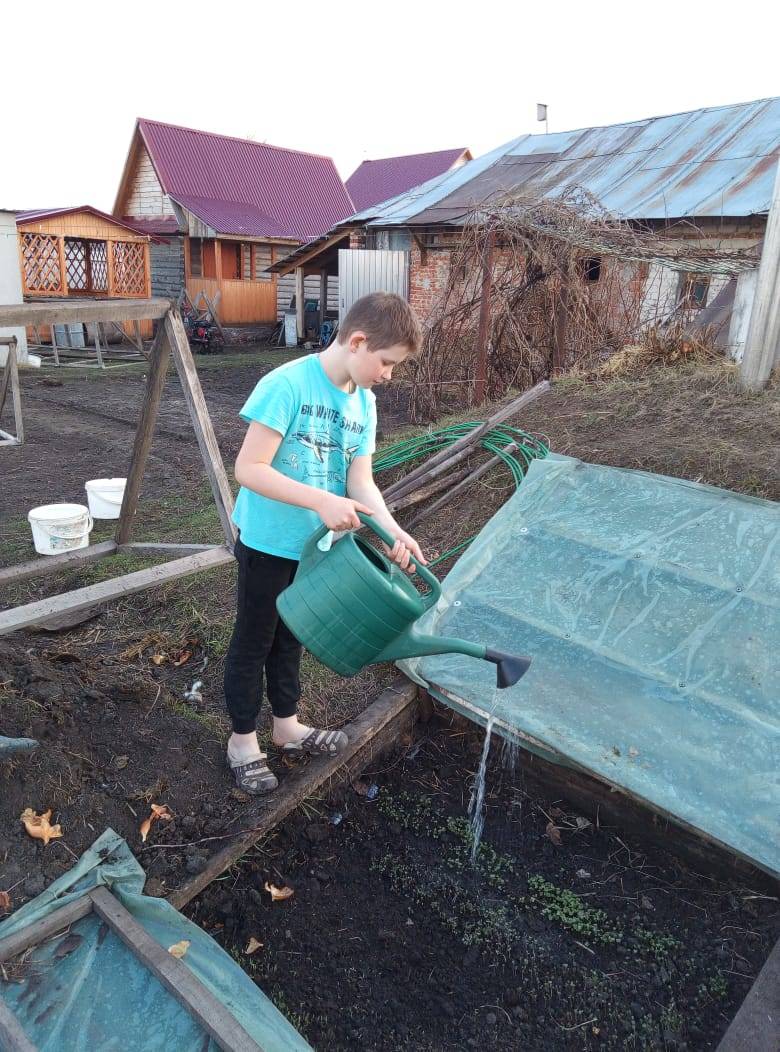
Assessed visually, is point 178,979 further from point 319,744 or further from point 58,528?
point 58,528

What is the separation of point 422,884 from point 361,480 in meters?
1.26

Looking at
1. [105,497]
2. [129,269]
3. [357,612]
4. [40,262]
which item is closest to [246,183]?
[129,269]

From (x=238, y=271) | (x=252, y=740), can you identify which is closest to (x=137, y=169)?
(x=238, y=271)

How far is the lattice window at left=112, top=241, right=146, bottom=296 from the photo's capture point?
1535 centimetres

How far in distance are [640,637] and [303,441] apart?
1.52m

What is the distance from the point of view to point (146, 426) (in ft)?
12.1

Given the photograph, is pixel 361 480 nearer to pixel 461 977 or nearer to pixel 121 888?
pixel 121 888

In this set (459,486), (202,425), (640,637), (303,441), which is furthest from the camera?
(459,486)

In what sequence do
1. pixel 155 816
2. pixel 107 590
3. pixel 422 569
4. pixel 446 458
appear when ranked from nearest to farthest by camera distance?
1. pixel 422 569
2. pixel 155 816
3. pixel 107 590
4. pixel 446 458

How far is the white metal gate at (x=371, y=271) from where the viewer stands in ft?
44.0

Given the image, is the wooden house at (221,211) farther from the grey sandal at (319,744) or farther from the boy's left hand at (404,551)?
the boy's left hand at (404,551)

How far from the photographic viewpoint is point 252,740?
94.8 inches

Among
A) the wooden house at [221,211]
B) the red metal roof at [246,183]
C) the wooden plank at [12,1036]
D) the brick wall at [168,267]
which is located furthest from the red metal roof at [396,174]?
the wooden plank at [12,1036]

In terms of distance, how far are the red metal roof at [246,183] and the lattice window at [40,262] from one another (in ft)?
14.4
